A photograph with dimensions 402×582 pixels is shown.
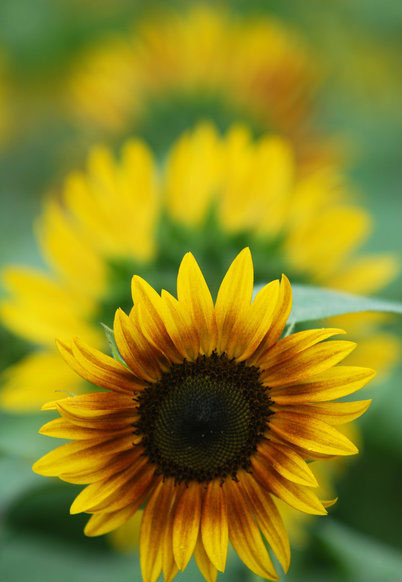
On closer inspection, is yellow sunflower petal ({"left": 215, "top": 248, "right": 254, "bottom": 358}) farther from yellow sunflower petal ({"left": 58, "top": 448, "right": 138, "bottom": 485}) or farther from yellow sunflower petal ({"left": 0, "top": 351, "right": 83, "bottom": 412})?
yellow sunflower petal ({"left": 0, "top": 351, "right": 83, "bottom": 412})

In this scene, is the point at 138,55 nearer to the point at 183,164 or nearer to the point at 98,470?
the point at 183,164

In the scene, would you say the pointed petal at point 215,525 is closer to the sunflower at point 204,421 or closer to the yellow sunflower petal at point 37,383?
the sunflower at point 204,421

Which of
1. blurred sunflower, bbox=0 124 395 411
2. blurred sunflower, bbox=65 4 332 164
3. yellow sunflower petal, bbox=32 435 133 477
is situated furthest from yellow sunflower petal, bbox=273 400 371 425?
blurred sunflower, bbox=65 4 332 164

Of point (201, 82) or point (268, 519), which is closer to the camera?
point (268, 519)

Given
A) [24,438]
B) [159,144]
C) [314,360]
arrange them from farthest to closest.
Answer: [159,144]
[24,438]
[314,360]

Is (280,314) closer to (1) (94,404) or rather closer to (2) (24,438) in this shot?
(1) (94,404)

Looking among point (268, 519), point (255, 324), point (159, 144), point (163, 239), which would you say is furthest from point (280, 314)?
point (159, 144)
